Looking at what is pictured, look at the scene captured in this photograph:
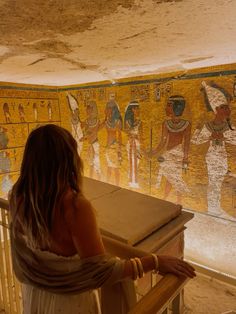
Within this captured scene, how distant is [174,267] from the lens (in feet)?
3.00

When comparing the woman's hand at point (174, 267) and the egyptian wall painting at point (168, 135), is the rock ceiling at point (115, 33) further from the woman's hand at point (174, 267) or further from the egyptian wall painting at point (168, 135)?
the woman's hand at point (174, 267)

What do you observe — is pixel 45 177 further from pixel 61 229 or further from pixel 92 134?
pixel 92 134

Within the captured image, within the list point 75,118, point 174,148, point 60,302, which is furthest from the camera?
point 75,118

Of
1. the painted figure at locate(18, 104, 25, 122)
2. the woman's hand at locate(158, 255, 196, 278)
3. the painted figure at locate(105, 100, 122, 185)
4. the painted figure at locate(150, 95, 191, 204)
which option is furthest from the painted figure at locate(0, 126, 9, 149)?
the woman's hand at locate(158, 255, 196, 278)

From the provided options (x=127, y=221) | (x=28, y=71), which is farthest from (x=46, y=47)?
(x=127, y=221)

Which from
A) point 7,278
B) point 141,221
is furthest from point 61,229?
point 7,278

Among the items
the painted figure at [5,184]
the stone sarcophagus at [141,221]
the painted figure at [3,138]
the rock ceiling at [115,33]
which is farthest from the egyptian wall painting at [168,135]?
the stone sarcophagus at [141,221]

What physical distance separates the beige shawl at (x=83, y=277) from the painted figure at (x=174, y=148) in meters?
2.99

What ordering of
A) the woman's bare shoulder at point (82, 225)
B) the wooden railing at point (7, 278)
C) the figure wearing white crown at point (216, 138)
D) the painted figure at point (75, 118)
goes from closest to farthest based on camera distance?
the woman's bare shoulder at point (82, 225) → the wooden railing at point (7, 278) → the figure wearing white crown at point (216, 138) → the painted figure at point (75, 118)

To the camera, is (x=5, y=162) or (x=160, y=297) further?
(x=5, y=162)

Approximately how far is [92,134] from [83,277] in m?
4.12

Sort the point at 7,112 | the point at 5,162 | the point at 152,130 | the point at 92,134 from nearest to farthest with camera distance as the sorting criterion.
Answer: the point at 152,130, the point at 7,112, the point at 5,162, the point at 92,134

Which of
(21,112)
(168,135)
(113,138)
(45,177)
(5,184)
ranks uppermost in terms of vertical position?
(21,112)

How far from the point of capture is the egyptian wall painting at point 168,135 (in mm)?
3336
